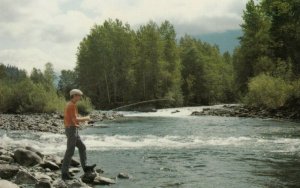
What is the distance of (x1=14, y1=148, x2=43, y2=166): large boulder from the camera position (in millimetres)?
15742

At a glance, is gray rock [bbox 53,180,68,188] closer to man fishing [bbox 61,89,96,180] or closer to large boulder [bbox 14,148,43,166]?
man fishing [bbox 61,89,96,180]

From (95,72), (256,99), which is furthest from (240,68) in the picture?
(95,72)

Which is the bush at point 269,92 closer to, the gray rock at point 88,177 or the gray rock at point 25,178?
the gray rock at point 88,177

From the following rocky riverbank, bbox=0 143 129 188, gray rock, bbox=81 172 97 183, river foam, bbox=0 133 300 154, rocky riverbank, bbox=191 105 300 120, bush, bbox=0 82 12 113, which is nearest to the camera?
rocky riverbank, bbox=0 143 129 188

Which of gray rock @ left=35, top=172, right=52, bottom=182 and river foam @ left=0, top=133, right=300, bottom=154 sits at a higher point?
river foam @ left=0, top=133, right=300, bottom=154

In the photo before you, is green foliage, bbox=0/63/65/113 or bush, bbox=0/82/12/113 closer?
green foliage, bbox=0/63/65/113

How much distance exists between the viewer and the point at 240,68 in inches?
2813

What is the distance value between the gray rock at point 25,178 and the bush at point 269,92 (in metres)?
38.8

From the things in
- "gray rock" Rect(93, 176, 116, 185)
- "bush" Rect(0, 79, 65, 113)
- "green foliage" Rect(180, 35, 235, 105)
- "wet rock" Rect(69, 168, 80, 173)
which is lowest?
"gray rock" Rect(93, 176, 116, 185)

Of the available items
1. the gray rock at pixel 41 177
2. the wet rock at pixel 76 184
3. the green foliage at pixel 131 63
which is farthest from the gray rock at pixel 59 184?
the green foliage at pixel 131 63

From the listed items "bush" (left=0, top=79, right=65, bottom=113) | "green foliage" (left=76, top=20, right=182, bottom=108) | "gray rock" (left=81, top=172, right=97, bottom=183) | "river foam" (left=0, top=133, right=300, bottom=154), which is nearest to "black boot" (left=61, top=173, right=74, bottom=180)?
"gray rock" (left=81, top=172, right=97, bottom=183)

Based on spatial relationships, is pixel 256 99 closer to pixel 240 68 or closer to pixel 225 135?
pixel 240 68

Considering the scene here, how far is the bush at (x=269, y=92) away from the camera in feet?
160

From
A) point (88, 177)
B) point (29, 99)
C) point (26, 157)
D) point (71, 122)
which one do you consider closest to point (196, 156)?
point (26, 157)
